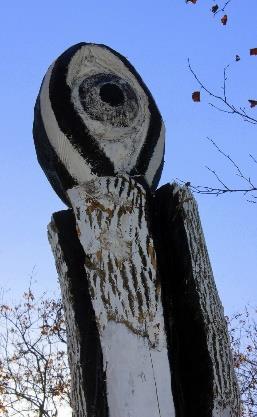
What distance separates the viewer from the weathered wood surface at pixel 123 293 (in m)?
1.17

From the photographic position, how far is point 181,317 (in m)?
1.29

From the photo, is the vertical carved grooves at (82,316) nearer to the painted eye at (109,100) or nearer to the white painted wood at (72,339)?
the white painted wood at (72,339)

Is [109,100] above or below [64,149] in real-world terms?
above

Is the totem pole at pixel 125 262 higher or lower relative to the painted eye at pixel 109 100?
lower

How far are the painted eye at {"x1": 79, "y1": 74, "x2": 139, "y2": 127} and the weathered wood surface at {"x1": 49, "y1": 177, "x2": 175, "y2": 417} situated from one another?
19cm

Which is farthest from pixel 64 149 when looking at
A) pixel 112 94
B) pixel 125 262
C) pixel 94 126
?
pixel 125 262

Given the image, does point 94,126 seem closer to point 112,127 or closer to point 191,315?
point 112,127

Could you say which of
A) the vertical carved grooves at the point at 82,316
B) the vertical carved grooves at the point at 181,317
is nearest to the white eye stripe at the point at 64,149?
the vertical carved grooves at the point at 82,316

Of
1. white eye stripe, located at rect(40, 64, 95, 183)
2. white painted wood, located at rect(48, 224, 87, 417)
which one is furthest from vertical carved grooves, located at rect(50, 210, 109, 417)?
white eye stripe, located at rect(40, 64, 95, 183)

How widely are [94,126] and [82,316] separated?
1.72 ft

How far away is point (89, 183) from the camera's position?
1464 millimetres

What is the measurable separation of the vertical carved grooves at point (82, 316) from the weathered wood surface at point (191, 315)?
0.55 feet

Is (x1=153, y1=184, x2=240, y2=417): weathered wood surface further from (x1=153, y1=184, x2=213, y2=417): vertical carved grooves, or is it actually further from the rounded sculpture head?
the rounded sculpture head

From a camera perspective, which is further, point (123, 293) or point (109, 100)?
point (109, 100)
